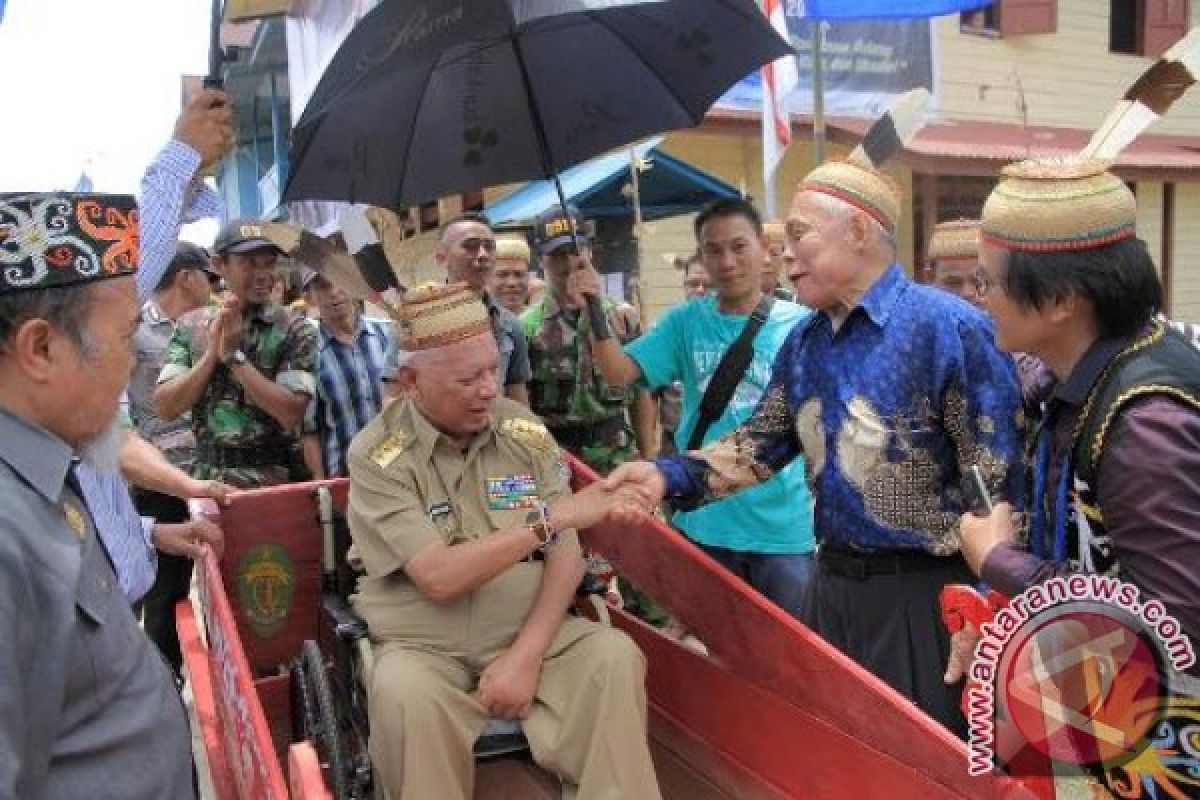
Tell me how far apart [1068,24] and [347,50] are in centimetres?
1201

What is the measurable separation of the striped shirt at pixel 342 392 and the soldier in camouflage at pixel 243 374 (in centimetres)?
6

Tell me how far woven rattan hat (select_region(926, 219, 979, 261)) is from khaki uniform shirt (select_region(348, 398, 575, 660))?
7.08 feet

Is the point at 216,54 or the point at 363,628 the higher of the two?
the point at 216,54

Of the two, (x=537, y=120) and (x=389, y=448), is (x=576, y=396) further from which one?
(x=389, y=448)

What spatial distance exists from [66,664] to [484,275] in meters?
3.05

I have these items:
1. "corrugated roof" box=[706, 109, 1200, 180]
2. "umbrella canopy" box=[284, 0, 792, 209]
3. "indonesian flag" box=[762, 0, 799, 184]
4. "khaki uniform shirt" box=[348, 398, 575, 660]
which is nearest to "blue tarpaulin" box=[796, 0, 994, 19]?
"umbrella canopy" box=[284, 0, 792, 209]

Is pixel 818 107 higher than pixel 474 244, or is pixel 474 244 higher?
pixel 818 107

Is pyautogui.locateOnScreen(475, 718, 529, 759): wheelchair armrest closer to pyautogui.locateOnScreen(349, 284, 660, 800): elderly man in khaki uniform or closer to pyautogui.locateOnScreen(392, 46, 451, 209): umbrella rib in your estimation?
pyautogui.locateOnScreen(349, 284, 660, 800): elderly man in khaki uniform

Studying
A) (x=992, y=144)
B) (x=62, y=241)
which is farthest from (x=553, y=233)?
(x=992, y=144)

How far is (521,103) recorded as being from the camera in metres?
3.69

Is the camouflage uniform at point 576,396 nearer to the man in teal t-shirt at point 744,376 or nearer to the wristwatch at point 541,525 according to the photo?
the man in teal t-shirt at point 744,376

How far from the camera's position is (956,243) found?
4.26 meters

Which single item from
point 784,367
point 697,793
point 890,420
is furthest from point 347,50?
point 697,793

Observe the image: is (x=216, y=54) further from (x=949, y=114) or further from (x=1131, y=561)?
(x=949, y=114)
